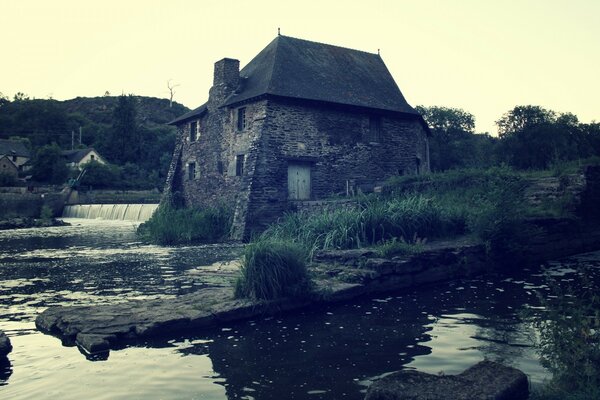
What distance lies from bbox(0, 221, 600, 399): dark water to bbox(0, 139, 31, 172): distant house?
207ft

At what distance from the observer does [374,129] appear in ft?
79.9

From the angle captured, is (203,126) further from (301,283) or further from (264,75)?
(301,283)

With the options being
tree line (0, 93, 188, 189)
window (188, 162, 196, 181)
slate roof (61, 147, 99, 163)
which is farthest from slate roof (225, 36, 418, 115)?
slate roof (61, 147, 99, 163)

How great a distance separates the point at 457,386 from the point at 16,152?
74.9 m

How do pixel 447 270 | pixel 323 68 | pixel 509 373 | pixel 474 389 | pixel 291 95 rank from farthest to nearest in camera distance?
1. pixel 323 68
2. pixel 291 95
3. pixel 447 270
4. pixel 509 373
5. pixel 474 389

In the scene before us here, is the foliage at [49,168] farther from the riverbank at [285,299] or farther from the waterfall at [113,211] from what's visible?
the riverbank at [285,299]

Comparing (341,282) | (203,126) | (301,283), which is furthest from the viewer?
(203,126)

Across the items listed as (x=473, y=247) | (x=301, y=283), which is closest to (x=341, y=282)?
(x=301, y=283)

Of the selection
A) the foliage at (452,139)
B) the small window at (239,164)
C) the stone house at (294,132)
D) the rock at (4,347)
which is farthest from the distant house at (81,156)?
the rock at (4,347)

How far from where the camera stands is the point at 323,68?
24.1 meters

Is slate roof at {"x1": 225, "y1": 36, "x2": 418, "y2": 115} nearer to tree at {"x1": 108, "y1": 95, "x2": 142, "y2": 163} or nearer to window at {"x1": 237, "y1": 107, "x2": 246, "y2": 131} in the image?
window at {"x1": 237, "y1": 107, "x2": 246, "y2": 131}

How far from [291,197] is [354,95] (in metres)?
6.16

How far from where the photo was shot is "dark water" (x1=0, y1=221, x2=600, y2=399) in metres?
4.98

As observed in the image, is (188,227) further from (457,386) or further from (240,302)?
(457,386)
